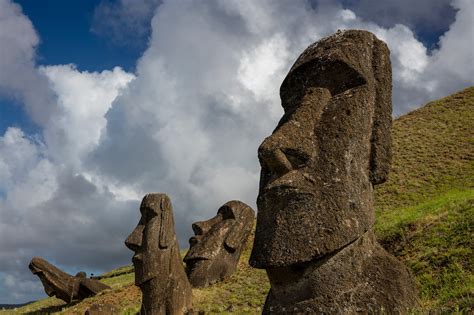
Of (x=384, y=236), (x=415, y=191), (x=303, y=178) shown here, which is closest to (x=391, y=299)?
(x=303, y=178)

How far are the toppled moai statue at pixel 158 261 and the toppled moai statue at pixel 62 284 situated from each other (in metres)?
7.89

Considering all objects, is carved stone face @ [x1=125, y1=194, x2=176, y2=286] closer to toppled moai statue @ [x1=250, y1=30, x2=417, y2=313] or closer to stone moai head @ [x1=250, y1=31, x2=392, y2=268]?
stone moai head @ [x1=250, y1=31, x2=392, y2=268]

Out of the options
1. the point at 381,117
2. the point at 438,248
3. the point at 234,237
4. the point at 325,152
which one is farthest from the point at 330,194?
the point at 234,237

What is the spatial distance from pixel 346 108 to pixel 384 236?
9512 mm

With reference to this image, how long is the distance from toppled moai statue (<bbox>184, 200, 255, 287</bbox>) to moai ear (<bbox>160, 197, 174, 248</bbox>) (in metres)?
4.47

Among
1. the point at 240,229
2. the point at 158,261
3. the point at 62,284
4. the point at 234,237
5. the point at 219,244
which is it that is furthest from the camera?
the point at 62,284

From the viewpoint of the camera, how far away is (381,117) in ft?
20.7

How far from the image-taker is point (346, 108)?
5965 millimetres

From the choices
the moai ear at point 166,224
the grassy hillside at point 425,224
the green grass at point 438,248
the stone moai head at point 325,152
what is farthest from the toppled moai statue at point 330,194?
the moai ear at point 166,224

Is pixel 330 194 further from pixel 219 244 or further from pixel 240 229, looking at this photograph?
pixel 240 229

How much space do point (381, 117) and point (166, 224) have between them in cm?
772

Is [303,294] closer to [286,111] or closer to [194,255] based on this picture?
[286,111]

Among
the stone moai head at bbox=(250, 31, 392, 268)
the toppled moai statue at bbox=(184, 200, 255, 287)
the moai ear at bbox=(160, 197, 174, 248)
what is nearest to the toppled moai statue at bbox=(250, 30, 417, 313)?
the stone moai head at bbox=(250, 31, 392, 268)

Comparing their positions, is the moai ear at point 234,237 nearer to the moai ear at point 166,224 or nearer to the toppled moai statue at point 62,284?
the moai ear at point 166,224
